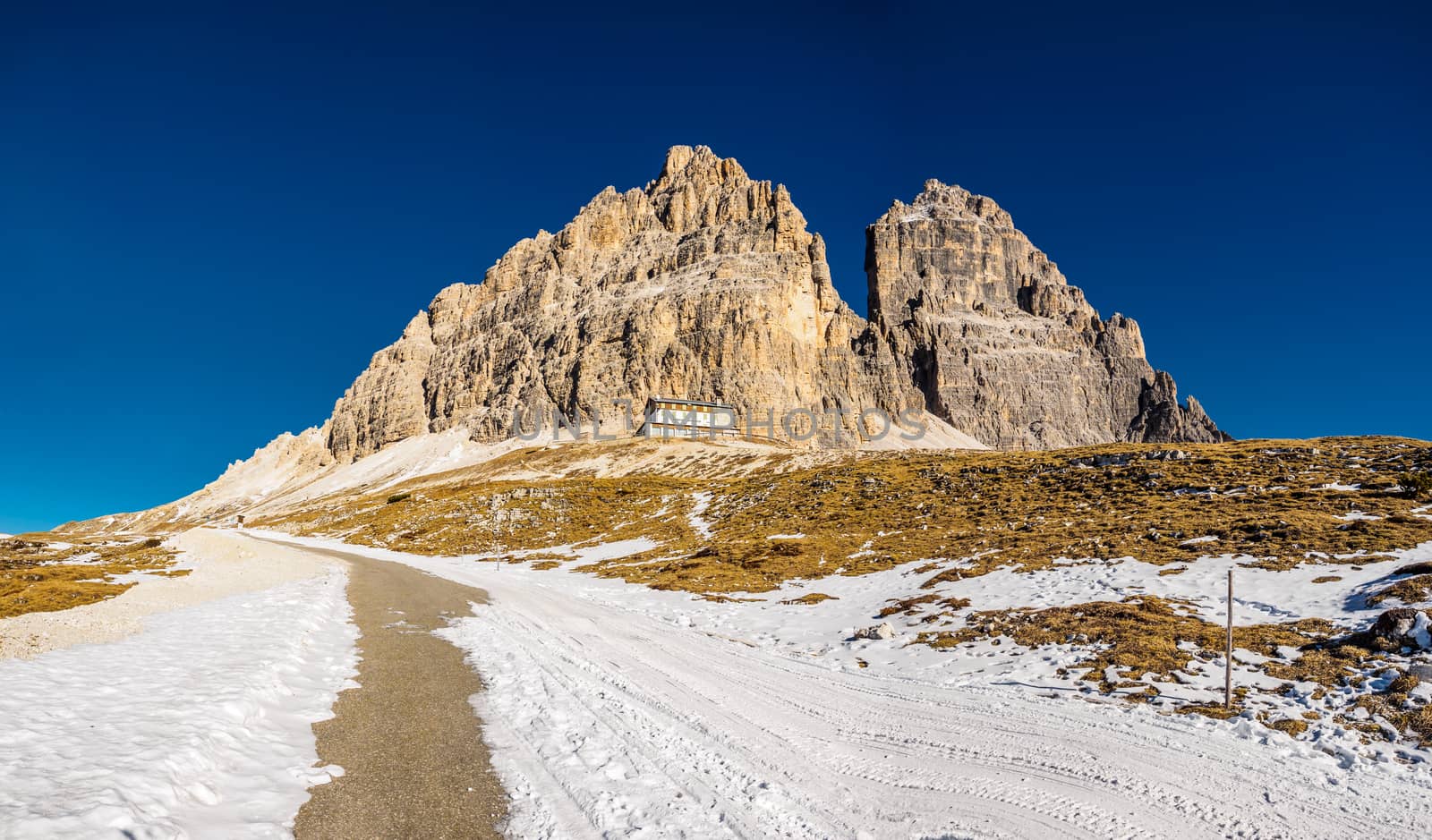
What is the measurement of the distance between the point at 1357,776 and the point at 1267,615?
31.6 ft

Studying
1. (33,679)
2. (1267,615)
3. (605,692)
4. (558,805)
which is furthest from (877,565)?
(33,679)

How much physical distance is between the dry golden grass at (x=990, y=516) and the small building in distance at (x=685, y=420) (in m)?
83.1

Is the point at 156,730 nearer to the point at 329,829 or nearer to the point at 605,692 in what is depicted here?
the point at 329,829

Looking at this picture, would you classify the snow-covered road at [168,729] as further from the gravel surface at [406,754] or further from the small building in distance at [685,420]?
the small building in distance at [685,420]

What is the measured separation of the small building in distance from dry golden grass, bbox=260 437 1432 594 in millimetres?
83059

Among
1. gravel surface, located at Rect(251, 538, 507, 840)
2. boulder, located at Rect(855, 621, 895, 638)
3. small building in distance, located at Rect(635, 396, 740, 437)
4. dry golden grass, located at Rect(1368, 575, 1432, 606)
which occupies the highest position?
small building in distance, located at Rect(635, 396, 740, 437)

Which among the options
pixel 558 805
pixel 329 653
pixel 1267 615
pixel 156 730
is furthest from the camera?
pixel 1267 615

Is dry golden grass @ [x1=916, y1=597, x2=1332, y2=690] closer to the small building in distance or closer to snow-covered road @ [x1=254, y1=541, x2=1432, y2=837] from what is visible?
snow-covered road @ [x1=254, y1=541, x2=1432, y2=837]

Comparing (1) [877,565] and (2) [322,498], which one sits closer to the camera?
(1) [877,565]

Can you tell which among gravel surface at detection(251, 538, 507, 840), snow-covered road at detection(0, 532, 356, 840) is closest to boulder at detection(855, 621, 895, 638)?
gravel surface at detection(251, 538, 507, 840)

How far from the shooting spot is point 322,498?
166 m

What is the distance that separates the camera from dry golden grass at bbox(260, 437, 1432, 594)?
24.9 meters

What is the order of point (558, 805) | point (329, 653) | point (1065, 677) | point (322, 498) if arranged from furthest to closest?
point (322, 498) < point (329, 653) < point (1065, 677) < point (558, 805)

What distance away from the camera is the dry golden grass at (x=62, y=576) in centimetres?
2138
